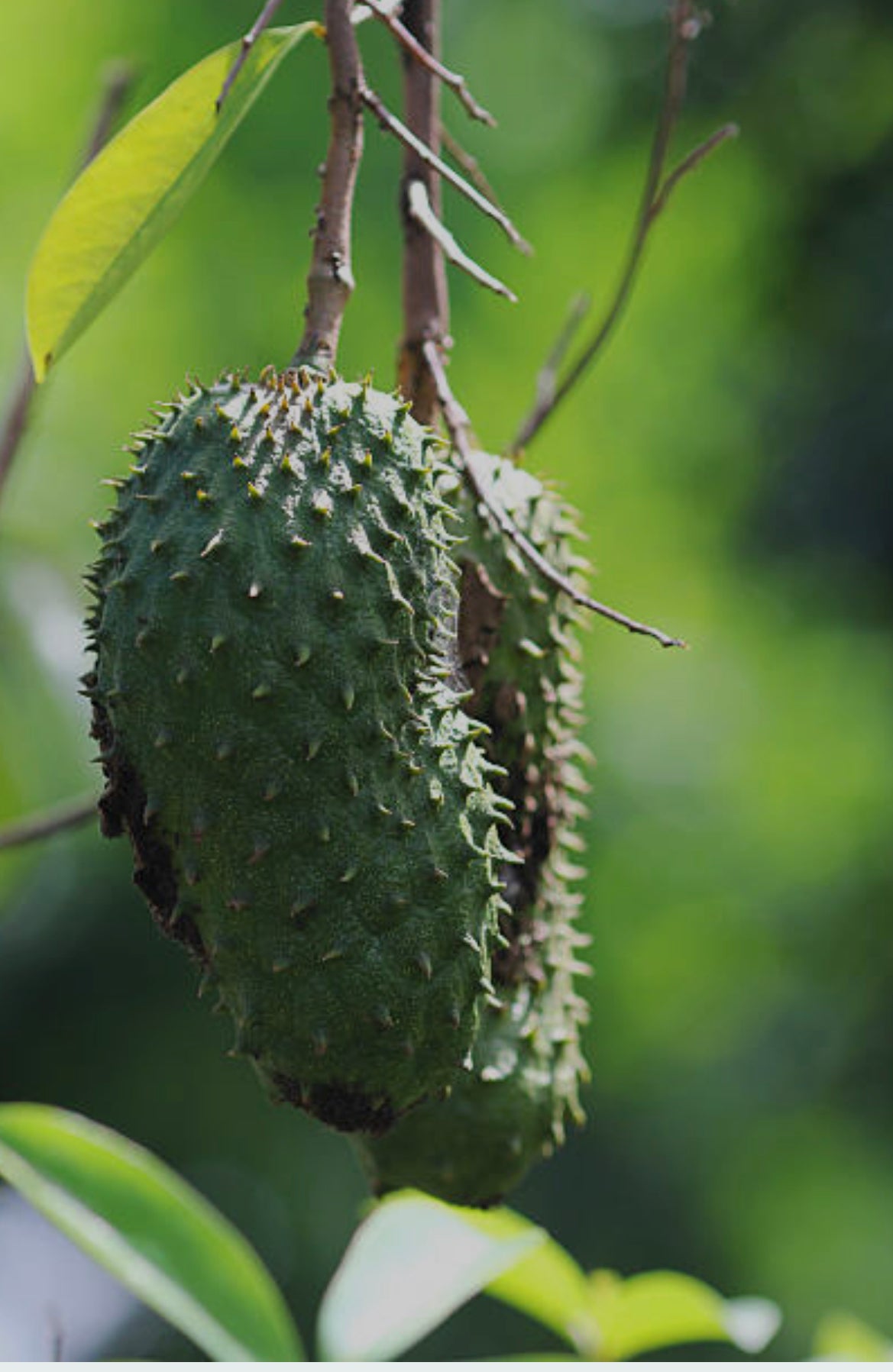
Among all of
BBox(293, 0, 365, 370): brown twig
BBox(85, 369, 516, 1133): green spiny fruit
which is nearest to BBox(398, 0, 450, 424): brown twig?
BBox(293, 0, 365, 370): brown twig

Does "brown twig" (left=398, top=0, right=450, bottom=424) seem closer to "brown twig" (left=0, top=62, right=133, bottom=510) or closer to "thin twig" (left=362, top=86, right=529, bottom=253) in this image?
"thin twig" (left=362, top=86, right=529, bottom=253)

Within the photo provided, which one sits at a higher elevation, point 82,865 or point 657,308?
point 657,308

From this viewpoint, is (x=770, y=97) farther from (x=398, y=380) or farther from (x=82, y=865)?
(x=398, y=380)

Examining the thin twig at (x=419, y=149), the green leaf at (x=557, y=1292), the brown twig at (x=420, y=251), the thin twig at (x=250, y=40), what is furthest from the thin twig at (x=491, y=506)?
the green leaf at (x=557, y=1292)

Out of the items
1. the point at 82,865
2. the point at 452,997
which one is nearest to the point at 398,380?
the point at 452,997

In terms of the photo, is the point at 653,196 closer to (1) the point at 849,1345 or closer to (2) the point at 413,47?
(2) the point at 413,47

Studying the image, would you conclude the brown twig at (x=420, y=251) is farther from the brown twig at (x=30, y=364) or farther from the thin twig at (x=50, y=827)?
the thin twig at (x=50, y=827)
